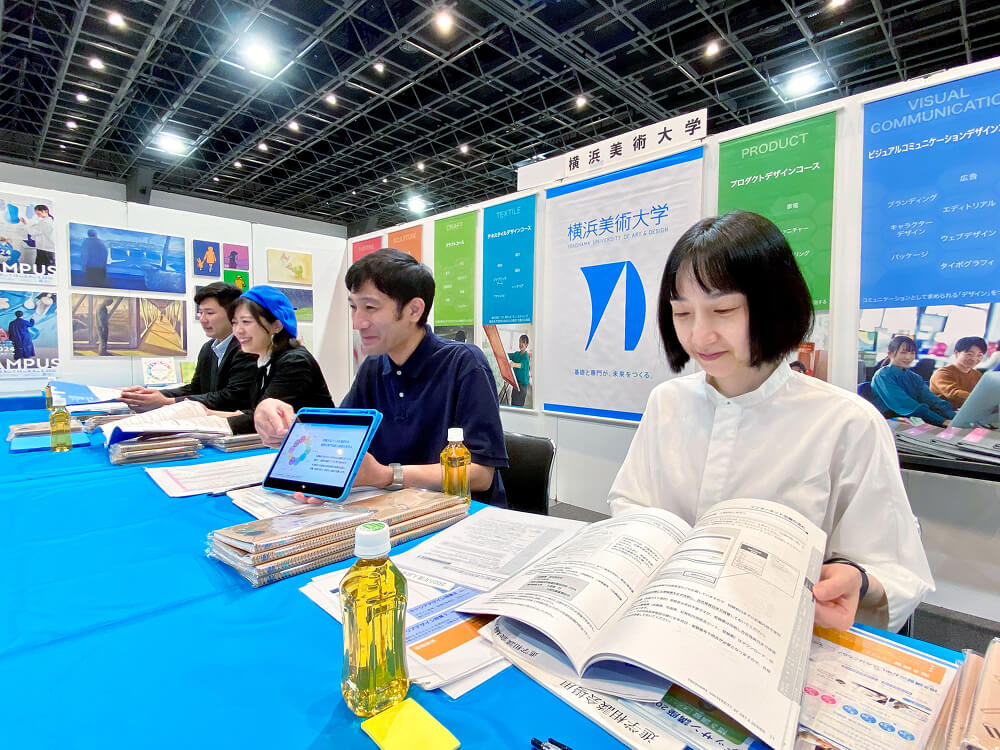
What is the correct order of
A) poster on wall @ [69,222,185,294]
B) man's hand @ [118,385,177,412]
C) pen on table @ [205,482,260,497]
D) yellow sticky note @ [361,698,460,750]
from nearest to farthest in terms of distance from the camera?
yellow sticky note @ [361,698,460,750] < pen on table @ [205,482,260,497] < man's hand @ [118,385,177,412] < poster on wall @ [69,222,185,294]

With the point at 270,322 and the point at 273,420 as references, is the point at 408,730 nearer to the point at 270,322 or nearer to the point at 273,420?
the point at 273,420

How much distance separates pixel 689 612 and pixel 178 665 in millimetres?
604

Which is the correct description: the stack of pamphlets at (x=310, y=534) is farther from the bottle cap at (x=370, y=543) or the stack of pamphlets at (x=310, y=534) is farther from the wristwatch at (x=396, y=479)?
the bottle cap at (x=370, y=543)

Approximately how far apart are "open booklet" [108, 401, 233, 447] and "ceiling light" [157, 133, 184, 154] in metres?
7.33

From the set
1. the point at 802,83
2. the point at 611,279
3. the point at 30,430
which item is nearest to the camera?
the point at 30,430

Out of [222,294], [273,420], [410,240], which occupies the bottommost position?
[273,420]

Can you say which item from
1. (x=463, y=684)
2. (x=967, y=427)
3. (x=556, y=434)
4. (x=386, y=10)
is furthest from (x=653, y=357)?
(x=386, y=10)

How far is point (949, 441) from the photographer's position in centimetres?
193

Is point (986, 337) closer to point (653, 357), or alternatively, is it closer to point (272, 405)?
point (653, 357)

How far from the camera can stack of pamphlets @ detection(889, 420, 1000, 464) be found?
1849 mm

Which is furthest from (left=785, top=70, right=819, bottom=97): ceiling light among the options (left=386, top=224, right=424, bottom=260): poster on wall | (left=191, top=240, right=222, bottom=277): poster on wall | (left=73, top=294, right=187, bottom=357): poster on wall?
(left=73, top=294, right=187, bottom=357): poster on wall

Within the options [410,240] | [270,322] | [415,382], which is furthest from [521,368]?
[415,382]

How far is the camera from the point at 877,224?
2.04 m

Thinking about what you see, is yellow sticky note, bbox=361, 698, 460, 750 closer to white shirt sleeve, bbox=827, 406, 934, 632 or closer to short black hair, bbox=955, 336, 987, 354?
white shirt sleeve, bbox=827, 406, 934, 632
